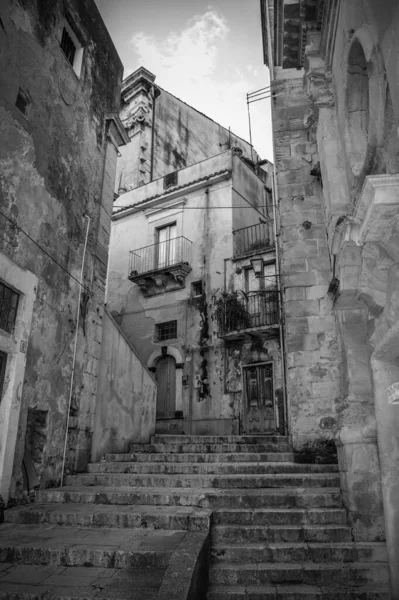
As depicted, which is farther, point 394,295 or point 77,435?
point 77,435

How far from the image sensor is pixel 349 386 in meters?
4.59

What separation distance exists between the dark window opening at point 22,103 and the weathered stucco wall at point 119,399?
3789mm

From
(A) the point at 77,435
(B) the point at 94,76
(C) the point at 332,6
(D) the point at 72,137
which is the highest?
(B) the point at 94,76

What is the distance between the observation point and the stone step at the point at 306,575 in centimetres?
401

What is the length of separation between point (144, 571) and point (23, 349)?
3248 millimetres

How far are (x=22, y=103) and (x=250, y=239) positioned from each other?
1140cm

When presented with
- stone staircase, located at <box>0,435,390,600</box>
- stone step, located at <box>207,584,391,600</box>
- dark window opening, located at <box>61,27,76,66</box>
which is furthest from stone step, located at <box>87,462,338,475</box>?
dark window opening, located at <box>61,27,76,66</box>

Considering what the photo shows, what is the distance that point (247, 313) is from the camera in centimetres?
1490

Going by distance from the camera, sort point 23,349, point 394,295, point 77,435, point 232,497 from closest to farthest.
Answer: point 394,295 → point 232,497 → point 23,349 → point 77,435

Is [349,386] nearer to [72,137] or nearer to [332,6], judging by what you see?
[332,6]

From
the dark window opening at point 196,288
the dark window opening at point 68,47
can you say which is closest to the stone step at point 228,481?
the dark window opening at point 68,47

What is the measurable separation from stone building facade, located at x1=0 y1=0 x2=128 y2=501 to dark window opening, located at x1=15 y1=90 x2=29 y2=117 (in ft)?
0.06

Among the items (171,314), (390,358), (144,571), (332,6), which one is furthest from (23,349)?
(171,314)

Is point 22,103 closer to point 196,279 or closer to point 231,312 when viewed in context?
point 231,312
